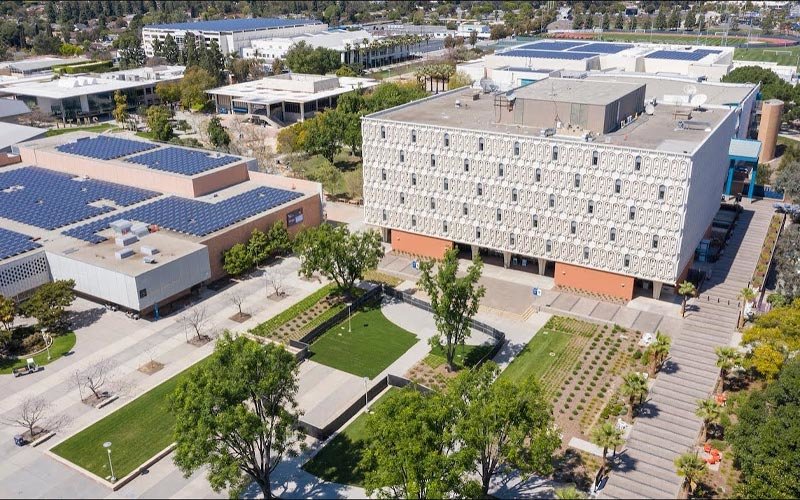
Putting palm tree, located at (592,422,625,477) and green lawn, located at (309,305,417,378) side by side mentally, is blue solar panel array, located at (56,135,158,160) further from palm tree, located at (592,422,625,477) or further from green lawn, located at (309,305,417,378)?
palm tree, located at (592,422,625,477)

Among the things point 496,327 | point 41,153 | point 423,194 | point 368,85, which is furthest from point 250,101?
point 496,327

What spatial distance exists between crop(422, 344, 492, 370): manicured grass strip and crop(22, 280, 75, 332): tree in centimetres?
3039

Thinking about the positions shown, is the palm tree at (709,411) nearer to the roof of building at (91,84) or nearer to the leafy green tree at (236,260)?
the leafy green tree at (236,260)

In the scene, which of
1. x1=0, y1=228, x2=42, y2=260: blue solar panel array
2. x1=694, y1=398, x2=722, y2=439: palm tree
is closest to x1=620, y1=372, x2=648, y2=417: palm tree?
x1=694, y1=398, x2=722, y2=439: palm tree

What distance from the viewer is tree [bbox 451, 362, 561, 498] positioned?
32281 mm

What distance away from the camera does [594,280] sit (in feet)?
196

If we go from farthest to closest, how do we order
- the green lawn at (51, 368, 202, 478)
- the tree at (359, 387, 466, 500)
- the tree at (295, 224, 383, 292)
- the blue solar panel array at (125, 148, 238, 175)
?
the blue solar panel array at (125, 148, 238, 175), the tree at (295, 224, 383, 292), the green lawn at (51, 368, 202, 478), the tree at (359, 387, 466, 500)

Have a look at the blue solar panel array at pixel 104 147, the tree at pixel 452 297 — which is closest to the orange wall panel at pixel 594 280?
the tree at pixel 452 297

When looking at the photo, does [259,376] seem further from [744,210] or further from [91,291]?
[744,210]

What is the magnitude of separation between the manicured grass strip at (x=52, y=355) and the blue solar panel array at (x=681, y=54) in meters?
109

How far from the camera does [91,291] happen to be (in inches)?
2290

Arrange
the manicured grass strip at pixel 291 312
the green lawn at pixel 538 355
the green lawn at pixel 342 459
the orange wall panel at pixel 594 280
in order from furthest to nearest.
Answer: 1. the orange wall panel at pixel 594 280
2. the manicured grass strip at pixel 291 312
3. the green lawn at pixel 538 355
4. the green lawn at pixel 342 459

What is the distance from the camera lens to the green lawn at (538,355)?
48.9 meters

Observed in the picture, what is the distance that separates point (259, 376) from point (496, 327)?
2676cm
